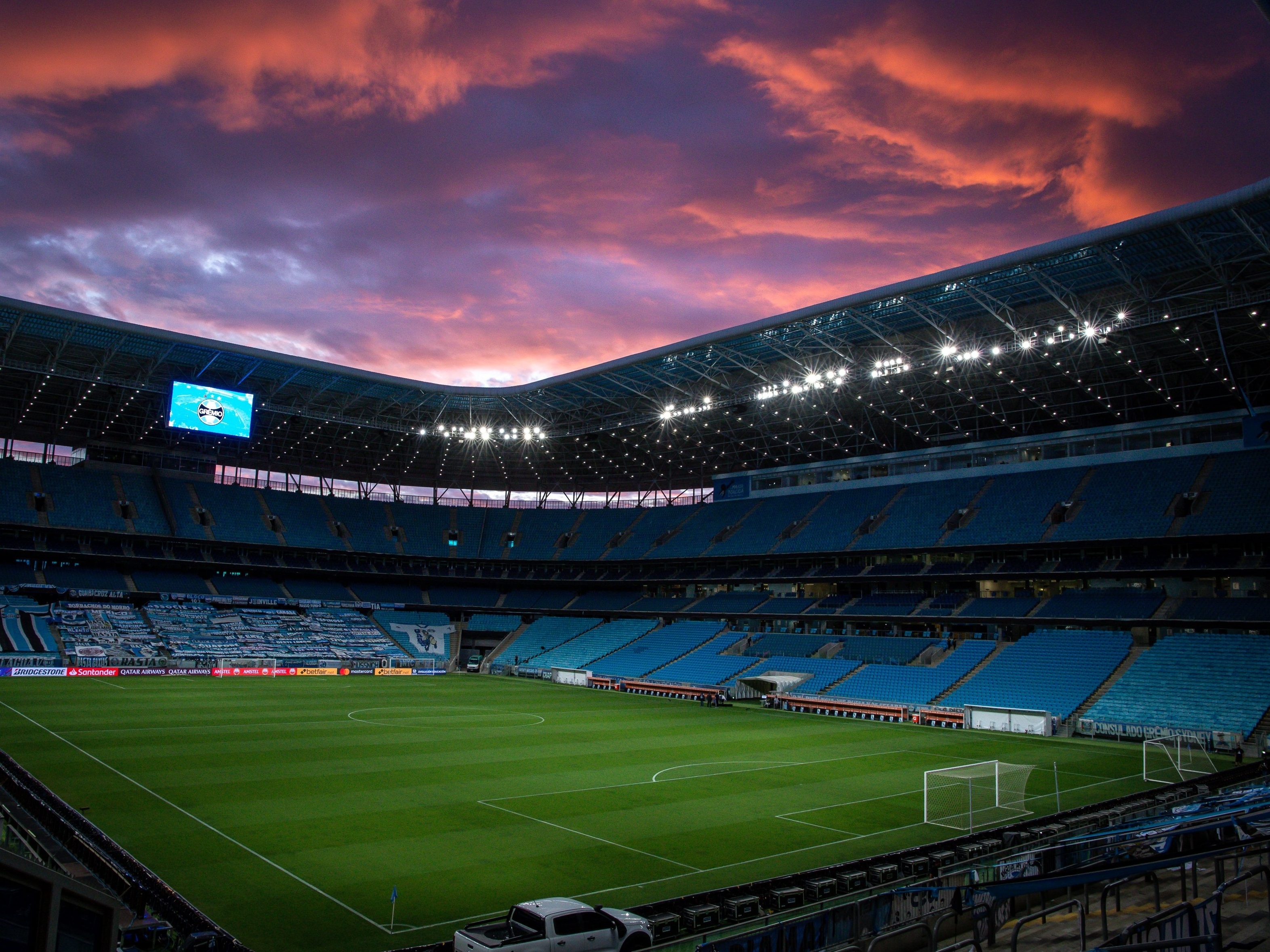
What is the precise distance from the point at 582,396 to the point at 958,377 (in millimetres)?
25715

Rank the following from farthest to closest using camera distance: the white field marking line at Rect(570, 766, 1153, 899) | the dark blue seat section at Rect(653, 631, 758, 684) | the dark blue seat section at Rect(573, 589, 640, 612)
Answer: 1. the dark blue seat section at Rect(573, 589, 640, 612)
2. the dark blue seat section at Rect(653, 631, 758, 684)
3. the white field marking line at Rect(570, 766, 1153, 899)

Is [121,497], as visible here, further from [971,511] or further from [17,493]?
[971,511]

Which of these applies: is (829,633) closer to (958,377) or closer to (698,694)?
(698,694)

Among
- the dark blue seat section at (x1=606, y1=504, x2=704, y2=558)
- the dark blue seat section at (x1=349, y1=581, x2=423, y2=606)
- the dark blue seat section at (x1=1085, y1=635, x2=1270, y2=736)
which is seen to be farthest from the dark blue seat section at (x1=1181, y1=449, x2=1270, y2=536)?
the dark blue seat section at (x1=349, y1=581, x2=423, y2=606)

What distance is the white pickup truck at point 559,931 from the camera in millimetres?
12453

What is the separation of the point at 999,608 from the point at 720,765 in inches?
1168

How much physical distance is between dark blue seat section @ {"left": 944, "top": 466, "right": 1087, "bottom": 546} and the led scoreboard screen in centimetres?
4778

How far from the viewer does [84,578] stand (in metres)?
67.2

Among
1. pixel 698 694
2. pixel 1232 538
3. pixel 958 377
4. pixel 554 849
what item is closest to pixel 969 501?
pixel 958 377

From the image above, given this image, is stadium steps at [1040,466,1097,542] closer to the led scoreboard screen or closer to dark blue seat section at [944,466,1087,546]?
dark blue seat section at [944,466,1087,546]

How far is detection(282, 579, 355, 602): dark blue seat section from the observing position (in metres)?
77.7

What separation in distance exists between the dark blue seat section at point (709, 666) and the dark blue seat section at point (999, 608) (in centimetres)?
1404

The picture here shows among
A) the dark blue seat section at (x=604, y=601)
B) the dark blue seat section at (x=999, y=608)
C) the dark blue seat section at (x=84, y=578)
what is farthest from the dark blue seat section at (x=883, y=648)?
the dark blue seat section at (x=84, y=578)

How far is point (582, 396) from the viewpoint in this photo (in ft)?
210
